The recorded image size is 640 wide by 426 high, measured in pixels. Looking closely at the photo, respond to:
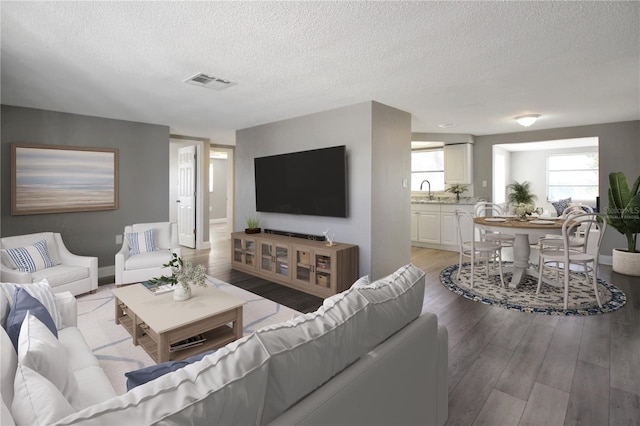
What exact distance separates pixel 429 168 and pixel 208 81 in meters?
6.06

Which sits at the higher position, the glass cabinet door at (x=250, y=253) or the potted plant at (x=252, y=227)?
the potted plant at (x=252, y=227)

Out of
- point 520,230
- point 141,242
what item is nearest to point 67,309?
point 141,242

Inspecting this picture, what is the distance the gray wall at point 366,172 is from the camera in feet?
13.4

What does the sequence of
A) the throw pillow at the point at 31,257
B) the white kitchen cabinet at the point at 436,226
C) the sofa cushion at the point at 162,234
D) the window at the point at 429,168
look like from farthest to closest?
1. the window at the point at 429,168
2. the white kitchen cabinet at the point at 436,226
3. the sofa cushion at the point at 162,234
4. the throw pillow at the point at 31,257

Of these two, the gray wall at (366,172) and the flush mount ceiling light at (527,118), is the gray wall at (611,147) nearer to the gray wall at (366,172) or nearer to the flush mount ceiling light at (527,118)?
the flush mount ceiling light at (527,118)

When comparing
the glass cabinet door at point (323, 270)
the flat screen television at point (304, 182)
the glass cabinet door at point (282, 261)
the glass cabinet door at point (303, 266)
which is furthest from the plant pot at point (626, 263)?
the glass cabinet door at point (282, 261)

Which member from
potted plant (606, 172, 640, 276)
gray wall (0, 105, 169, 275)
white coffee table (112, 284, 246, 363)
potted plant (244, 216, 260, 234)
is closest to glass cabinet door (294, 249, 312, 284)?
potted plant (244, 216, 260, 234)

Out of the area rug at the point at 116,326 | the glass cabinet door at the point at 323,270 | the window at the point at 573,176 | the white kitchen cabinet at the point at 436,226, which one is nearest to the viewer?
the area rug at the point at 116,326

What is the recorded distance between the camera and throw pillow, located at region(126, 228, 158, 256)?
14.7ft

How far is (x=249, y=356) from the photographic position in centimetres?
90

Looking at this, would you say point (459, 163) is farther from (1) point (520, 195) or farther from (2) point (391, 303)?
(2) point (391, 303)

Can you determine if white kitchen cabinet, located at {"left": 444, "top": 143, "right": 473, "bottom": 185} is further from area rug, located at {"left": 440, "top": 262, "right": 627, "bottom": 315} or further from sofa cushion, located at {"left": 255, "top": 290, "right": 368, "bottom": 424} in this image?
sofa cushion, located at {"left": 255, "top": 290, "right": 368, "bottom": 424}

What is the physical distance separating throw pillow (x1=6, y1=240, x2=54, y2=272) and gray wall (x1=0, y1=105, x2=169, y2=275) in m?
1.07

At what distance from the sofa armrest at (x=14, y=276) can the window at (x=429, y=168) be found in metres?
7.33
